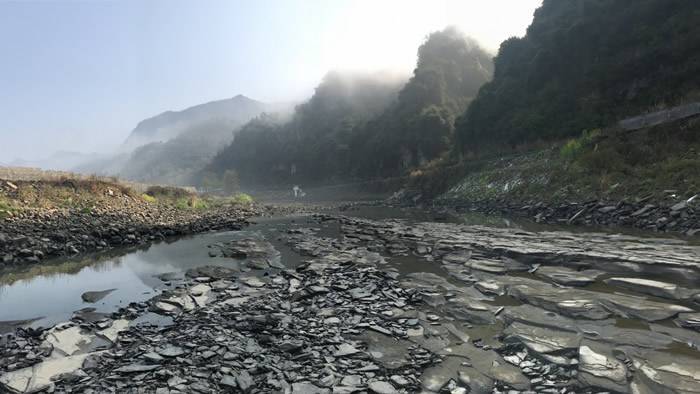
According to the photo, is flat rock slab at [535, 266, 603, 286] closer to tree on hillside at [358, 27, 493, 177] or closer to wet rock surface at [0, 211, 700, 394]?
wet rock surface at [0, 211, 700, 394]

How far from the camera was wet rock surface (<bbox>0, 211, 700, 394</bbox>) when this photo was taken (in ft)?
22.2

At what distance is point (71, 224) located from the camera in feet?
82.6

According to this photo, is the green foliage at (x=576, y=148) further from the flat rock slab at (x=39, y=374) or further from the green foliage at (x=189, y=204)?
the green foliage at (x=189, y=204)

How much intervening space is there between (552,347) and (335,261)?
1120cm

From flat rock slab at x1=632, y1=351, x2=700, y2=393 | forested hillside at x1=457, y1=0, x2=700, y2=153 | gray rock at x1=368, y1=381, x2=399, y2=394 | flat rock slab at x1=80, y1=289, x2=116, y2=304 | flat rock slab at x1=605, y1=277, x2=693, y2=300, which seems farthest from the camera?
forested hillside at x1=457, y1=0, x2=700, y2=153

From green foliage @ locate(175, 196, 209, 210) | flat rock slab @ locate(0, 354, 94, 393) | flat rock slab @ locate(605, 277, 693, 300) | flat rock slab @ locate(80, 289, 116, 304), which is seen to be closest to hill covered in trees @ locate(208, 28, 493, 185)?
green foliage @ locate(175, 196, 209, 210)

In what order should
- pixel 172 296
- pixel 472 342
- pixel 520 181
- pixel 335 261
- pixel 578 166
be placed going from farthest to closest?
pixel 520 181 → pixel 578 166 → pixel 335 261 → pixel 172 296 → pixel 472 342

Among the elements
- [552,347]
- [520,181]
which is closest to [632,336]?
[552,347]

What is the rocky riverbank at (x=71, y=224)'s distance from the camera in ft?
67.8

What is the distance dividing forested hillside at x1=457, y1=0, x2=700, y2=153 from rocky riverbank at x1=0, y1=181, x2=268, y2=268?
152 feet

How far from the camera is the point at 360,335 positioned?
896 cm

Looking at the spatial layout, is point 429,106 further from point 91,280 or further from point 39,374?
point 39,374

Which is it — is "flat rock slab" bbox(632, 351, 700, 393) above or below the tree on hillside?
below

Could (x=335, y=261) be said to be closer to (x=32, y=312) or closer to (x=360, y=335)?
(x=360, y=335)
